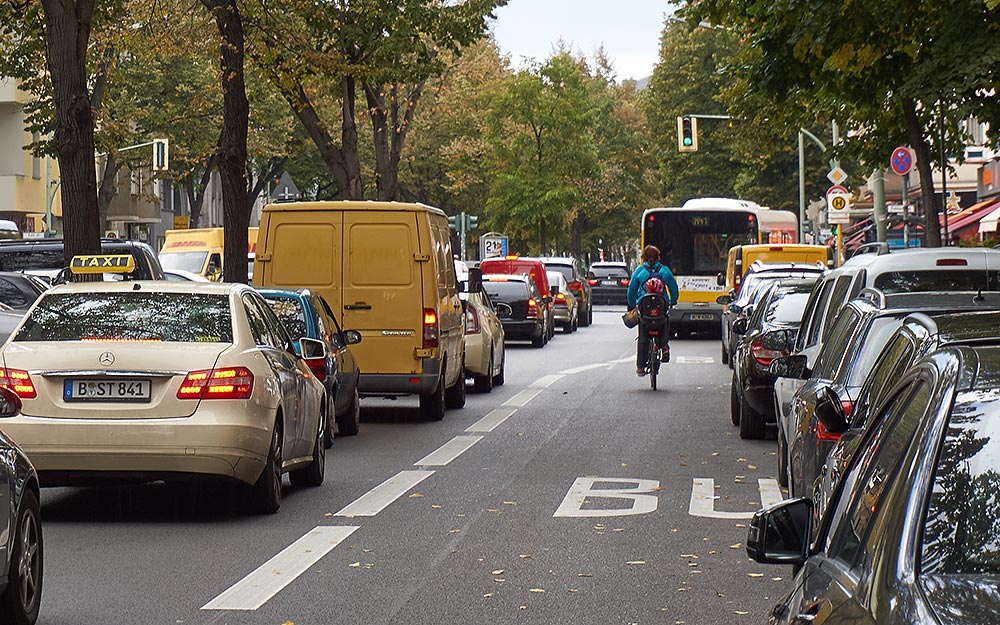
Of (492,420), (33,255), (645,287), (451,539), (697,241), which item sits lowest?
(492,420)

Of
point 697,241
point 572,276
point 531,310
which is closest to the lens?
point 531,310

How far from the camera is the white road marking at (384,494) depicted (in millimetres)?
11734

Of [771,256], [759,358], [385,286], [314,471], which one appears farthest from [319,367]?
[771,256]

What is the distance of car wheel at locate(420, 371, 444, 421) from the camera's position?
19.3 m

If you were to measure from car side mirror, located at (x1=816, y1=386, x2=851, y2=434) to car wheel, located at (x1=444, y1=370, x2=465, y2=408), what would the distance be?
46.1ft

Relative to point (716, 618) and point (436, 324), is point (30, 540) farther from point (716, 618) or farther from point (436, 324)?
point (436, 324)

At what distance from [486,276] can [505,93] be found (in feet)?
143

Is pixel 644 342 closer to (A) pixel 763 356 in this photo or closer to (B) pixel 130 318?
(A) pixel 763 356

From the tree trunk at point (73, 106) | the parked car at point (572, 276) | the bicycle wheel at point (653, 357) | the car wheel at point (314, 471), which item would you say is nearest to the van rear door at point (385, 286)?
the tree trunk at point (73, 106)

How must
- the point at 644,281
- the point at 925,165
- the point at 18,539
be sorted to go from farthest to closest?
1. the point at 925,165
2. the point at 644,281
3. the point at 18,539

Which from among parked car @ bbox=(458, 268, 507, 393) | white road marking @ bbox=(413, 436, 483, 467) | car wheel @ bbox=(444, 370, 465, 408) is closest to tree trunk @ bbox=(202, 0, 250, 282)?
parked car @ bbox=(458, 268, 507, 393)

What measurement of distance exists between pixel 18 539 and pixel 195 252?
119 feet

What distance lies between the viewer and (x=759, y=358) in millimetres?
16266

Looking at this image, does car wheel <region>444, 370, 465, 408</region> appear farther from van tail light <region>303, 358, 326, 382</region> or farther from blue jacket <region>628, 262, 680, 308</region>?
van tail light <region>303, 358, 326, 382</region>
